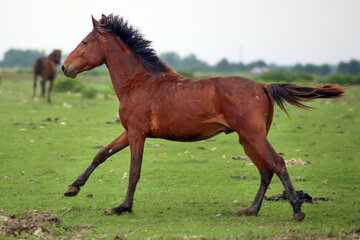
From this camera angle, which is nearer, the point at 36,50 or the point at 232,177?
the point at 232,177

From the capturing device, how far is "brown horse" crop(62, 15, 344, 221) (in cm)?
676

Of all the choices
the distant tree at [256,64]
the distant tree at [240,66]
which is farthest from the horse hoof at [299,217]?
the distant tree at [256,64]

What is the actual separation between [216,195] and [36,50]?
12560 centimetres

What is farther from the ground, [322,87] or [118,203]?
[322,87]

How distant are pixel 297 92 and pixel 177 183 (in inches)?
122

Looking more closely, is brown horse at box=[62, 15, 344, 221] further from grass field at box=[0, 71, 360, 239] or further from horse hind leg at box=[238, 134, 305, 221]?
grass field at box=[0, 71, 360, 239]

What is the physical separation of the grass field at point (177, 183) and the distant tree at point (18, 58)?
102198 mm

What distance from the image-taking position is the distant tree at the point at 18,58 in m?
114

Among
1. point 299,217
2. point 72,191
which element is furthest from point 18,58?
point 299,217

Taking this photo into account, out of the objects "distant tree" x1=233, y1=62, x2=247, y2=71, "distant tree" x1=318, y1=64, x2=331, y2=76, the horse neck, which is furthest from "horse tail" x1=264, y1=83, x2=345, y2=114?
"distant tree" x1=233, y1=62, x2=247, y2=71

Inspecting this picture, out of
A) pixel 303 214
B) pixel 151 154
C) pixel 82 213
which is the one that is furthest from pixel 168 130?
pixel 151 154

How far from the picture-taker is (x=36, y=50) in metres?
127

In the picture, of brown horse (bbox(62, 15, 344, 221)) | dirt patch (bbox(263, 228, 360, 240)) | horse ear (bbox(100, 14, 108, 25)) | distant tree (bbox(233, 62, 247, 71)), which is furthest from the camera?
distant tree (bbox(233, 62, 247, 71))

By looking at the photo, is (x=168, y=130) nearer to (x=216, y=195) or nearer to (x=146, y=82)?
(x=146, y=82)
